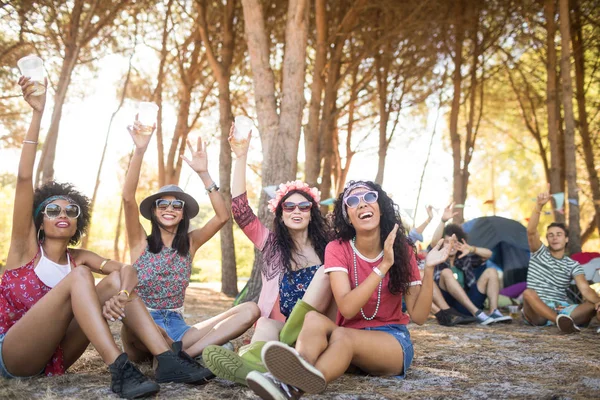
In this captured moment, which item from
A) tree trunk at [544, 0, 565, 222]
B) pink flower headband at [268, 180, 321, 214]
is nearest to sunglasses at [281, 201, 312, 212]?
pink flower headband at [268, 180, 321, 214]

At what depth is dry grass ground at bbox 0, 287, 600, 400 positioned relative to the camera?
2.79 m

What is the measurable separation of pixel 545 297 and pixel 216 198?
3758mm

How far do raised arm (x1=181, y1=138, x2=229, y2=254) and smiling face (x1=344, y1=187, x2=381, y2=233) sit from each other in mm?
930

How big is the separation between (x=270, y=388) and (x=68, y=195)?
1.80 metres

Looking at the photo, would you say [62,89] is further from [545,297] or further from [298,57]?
[545,297]

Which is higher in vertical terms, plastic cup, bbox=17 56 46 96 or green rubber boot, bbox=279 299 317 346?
plastic cup, bbox=17 56 46 96

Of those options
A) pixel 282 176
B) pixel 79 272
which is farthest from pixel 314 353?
pixel 282 176

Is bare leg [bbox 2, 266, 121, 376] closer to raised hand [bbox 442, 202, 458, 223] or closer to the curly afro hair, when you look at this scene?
the curly afro hair

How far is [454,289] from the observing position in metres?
6.39

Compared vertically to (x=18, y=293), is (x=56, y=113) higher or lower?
higher

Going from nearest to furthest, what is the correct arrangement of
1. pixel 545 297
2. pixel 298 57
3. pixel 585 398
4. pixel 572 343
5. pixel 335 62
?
pixel 585 398 → pixel 572 343 → pixel 545 297 → pixel 298 57 → pixel 335 62

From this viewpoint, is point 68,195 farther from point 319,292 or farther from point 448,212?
point 448,212

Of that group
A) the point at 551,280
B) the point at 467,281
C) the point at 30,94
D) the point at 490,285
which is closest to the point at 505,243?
the point at 467,281

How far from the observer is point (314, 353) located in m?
2.71
